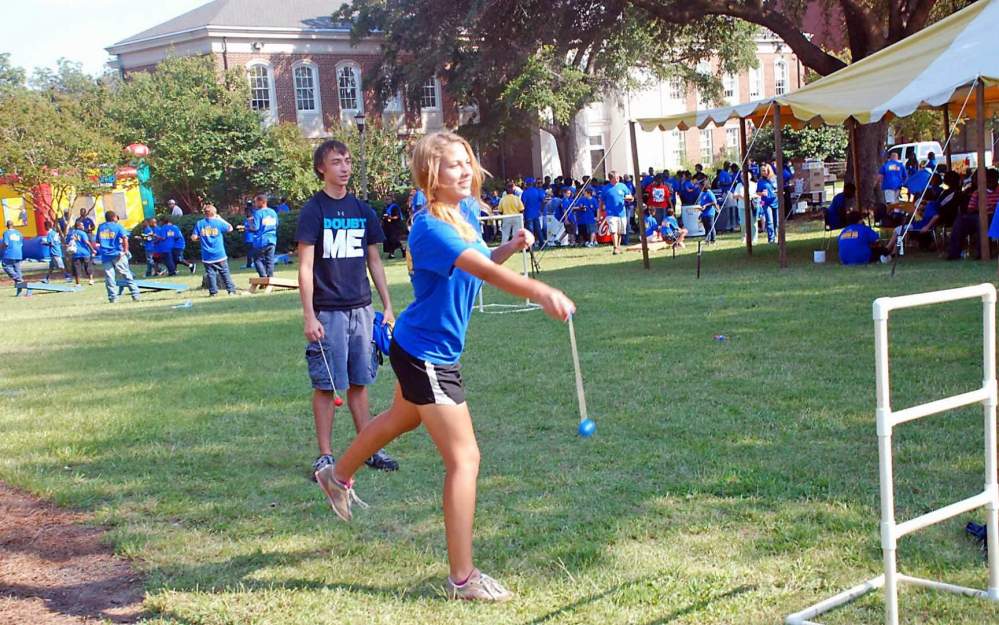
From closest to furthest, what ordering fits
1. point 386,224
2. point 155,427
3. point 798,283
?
point 155,427 < point 798,283 < point 386,224

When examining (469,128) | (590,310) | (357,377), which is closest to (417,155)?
(357,377)

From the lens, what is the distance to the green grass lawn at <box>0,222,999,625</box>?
4.05m

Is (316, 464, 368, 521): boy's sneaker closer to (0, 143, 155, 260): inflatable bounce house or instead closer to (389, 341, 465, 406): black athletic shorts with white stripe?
(389, 341, 465, 406): black athletic shorts with white stripe

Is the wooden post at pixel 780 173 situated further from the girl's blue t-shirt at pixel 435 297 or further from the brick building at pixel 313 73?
the brick building at pixel 313 73

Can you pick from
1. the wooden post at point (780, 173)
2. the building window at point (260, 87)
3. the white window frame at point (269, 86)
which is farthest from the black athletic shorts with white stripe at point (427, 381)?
the building window at point (260, 87)

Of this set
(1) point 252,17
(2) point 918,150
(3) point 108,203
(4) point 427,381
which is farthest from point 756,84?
(4) point 427,381

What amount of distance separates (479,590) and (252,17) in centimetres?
4760

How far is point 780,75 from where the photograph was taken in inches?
2470

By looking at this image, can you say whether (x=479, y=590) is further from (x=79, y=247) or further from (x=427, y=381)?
(x=79, y=247)

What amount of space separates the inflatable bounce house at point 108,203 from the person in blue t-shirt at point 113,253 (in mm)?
12389

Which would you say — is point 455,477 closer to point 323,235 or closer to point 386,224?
point 323,235

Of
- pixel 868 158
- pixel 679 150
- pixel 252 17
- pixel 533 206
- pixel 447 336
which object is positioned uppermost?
pixel 252 17

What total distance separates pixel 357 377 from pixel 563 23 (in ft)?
66.8

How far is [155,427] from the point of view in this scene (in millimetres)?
7680
